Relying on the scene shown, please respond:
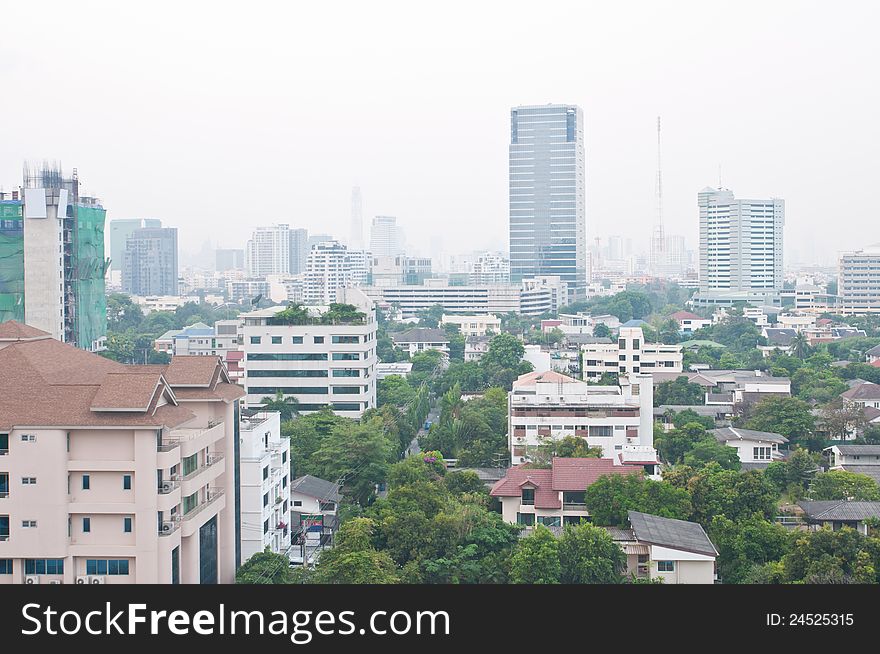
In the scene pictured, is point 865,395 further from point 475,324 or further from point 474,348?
point 475,324

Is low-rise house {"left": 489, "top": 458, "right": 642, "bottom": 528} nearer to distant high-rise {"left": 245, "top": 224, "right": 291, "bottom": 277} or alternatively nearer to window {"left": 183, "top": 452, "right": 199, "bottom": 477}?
window {"left": 183, "top": 452, "right": 199, "bottom": 477}

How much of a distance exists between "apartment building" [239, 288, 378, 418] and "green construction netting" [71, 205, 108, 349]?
4.59 meters

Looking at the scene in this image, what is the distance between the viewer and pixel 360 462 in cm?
595

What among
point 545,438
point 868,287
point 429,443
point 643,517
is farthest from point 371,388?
point 868,287

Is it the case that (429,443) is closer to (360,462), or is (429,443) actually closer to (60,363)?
(360,462)

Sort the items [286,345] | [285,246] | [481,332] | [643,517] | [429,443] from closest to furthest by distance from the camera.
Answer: [643,517] → [429,443] → [286,345] → [481,332] → [285,246]

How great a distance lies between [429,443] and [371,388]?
1.74 meters

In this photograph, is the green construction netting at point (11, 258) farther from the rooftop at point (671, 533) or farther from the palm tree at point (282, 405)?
the rooftop at point (671, 533)

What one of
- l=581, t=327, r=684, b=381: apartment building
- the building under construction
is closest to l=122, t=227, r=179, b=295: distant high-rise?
the building under construction

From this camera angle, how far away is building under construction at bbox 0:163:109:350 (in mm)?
11789

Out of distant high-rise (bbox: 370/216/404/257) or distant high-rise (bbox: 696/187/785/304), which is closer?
distant high-rise (bbox: 696/187/785/304)

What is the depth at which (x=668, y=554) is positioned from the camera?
4098mm

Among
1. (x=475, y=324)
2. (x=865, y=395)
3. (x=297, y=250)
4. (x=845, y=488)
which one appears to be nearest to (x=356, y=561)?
(x=845, y=488)

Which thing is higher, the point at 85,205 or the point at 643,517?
the point at 85,205
